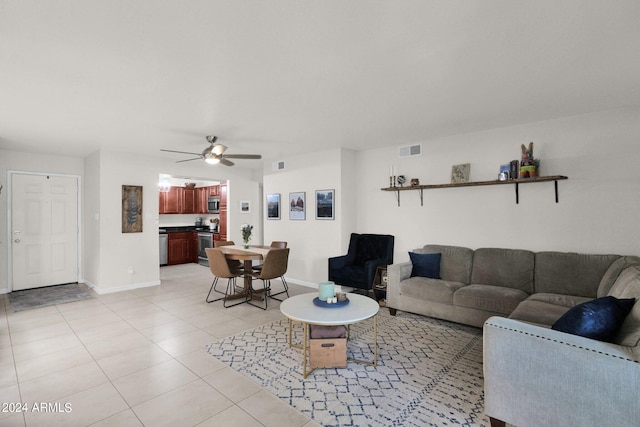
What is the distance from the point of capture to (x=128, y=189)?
18.2 ft

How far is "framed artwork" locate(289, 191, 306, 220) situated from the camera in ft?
19.3

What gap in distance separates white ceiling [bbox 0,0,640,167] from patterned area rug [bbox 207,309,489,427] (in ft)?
8.12

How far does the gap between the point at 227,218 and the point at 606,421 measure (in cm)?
693

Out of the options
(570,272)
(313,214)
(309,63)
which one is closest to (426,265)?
(570,272)

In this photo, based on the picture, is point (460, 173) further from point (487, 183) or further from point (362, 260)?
point (362, 260)

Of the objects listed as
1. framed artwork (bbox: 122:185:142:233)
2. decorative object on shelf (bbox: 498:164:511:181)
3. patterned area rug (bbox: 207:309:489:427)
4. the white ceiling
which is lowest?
patterned area rug (bbox: 207:309:489:427)

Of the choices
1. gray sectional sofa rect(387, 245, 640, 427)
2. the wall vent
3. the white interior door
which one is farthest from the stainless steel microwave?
gray sectional sofa rect(387, 245, 640, 427)

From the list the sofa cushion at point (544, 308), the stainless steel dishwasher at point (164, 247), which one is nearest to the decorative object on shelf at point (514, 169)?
the sofa cushion at point (544, 308)

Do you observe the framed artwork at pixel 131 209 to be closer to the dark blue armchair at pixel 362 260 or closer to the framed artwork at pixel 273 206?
the framed artwork at pixel 273 206

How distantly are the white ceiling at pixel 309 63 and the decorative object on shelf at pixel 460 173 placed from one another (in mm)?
565

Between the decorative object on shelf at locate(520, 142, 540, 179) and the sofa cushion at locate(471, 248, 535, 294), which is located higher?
the decorative object on shelf at locate(520, 142, 540, 179)

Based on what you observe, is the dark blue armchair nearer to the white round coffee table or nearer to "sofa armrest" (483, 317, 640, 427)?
Result: the white round coffee table

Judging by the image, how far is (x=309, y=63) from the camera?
2.33m

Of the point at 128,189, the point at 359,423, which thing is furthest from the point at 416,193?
the point at 128,189
